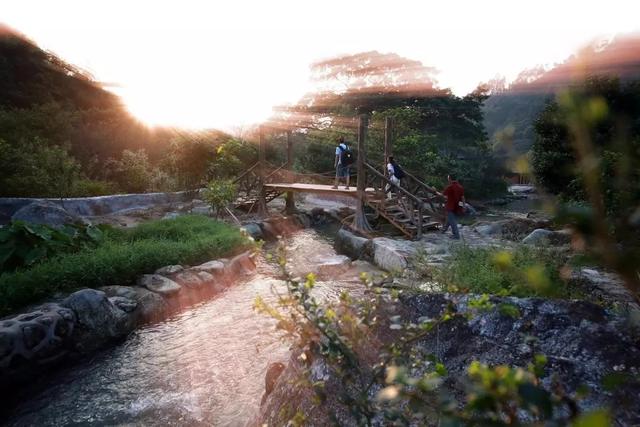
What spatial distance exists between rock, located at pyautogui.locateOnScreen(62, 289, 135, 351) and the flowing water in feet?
0.67

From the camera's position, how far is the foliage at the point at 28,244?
583 centimetres

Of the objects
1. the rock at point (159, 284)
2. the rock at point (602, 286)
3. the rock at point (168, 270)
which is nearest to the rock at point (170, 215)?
the rock at point (168, 270)

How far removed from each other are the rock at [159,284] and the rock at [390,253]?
4.03 meters

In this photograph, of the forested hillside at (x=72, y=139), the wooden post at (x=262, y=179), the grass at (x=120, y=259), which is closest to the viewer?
the grass at (x=120, y=259)

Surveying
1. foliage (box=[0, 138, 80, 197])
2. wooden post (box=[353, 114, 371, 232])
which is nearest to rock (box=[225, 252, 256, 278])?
wooden post (box=[353, 114, 371, 232])

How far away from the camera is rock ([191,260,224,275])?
24.1ft

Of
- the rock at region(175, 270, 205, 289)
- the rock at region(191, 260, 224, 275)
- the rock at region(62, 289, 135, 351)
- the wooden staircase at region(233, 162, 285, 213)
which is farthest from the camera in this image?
the wooden staircase at region(233, 162, 285, 213)

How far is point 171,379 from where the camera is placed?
439cm

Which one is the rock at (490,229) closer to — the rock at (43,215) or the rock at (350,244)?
the rock at (350,244)

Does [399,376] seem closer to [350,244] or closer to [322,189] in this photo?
[350,244]

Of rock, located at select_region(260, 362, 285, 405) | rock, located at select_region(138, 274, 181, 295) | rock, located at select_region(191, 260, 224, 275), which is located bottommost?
rock, located at select_region(191, 260, 224, 275)

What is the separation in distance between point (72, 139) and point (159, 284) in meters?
12.6

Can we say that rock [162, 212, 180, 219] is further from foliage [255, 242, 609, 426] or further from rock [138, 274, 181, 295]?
foliage [255, 242, 609, 426]

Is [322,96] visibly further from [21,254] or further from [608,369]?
[608,369]
